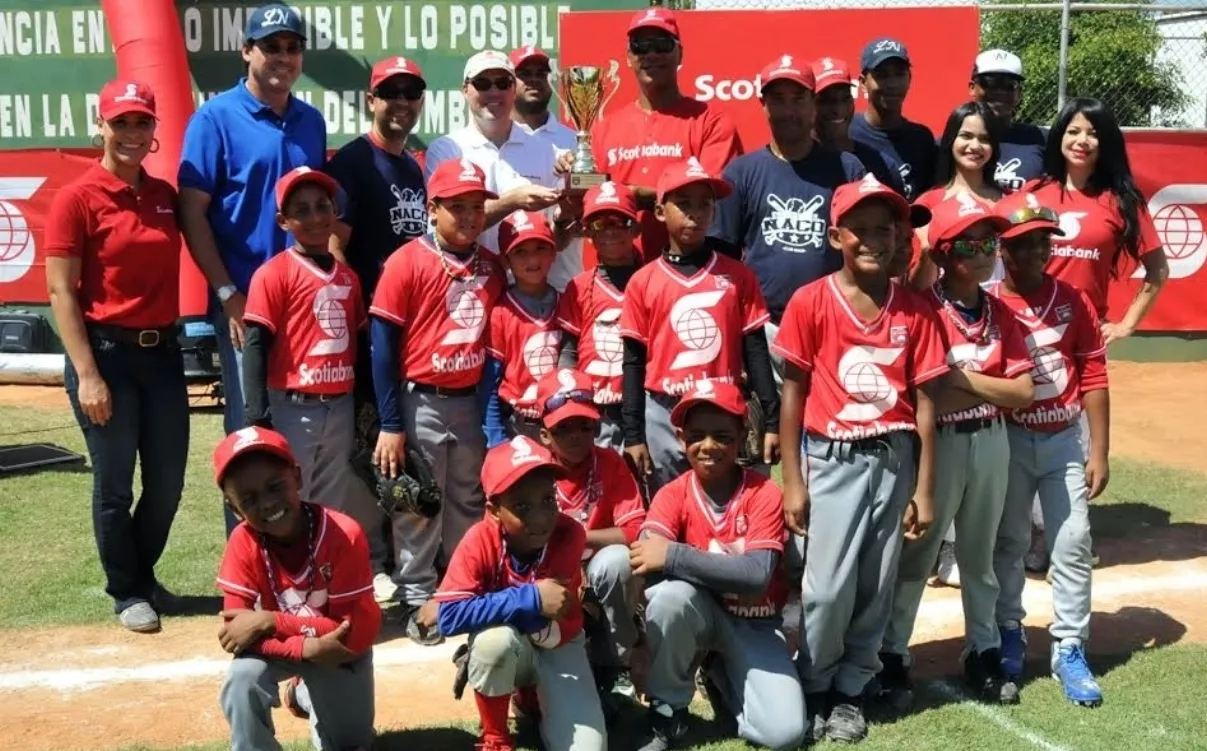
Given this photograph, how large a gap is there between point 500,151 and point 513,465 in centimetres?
210

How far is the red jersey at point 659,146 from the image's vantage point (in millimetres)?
5305

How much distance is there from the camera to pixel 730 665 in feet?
14.1

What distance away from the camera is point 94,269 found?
200 inches

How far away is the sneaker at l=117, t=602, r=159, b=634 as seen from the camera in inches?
206

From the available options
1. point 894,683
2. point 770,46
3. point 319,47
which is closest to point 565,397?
point 894,683

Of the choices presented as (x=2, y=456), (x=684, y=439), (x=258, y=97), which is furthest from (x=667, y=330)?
(x=2, y=456)

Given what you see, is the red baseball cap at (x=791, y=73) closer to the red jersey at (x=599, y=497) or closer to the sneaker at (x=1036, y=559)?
the red jersey at (x=599, y=497)

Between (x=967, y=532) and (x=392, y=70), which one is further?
(x=392, y=70)

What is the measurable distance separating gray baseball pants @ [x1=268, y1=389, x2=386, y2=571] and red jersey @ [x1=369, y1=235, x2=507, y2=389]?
342 millimetres

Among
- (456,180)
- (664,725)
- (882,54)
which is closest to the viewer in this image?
(664,725)

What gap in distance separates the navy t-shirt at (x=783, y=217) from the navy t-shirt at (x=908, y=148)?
33.6 inches

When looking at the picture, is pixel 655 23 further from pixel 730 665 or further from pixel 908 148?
pixel 730 665

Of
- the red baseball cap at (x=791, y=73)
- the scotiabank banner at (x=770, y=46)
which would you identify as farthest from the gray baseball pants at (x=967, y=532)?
the scotiabank banner at (x=770, y=46)

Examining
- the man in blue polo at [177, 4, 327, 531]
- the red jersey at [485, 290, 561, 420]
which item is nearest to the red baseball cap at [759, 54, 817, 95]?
the red jersey at [485, 290, 561, 420]
